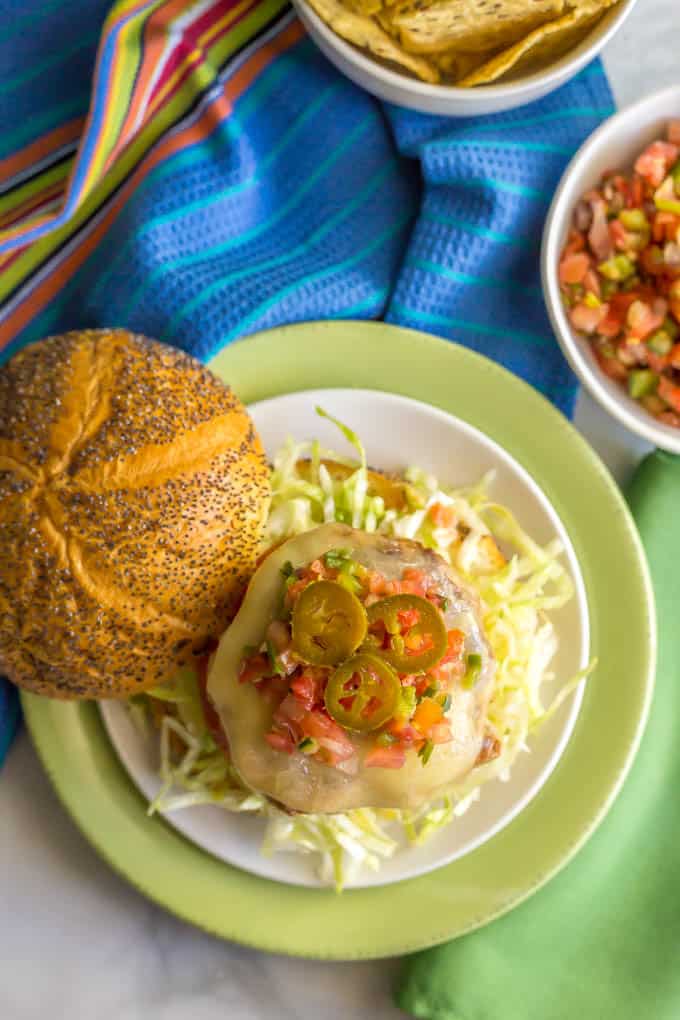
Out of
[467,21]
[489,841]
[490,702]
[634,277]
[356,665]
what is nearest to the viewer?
[356,665]

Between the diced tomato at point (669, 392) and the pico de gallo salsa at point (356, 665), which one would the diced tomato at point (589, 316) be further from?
the pico de gallo salsa at point (356, 665)

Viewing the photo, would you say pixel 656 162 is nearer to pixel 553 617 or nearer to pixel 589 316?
pixel 589 316

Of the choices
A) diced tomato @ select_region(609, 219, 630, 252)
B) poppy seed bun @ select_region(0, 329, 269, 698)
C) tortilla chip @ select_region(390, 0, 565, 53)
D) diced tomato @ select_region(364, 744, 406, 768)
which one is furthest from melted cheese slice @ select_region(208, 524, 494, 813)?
tortilla chip @ select_region(390, 0, 565, 53)

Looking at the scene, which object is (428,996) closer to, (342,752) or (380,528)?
(342,752)

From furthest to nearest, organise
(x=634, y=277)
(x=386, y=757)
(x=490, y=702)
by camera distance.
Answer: (x=634, y=277)
(x=490, y=702)
(x=386, y=757)

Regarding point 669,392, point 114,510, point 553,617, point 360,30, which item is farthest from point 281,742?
point 360,30

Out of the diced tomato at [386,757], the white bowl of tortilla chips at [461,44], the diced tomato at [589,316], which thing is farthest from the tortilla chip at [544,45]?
the diced tomato at [386,757]
